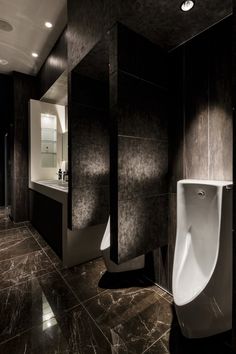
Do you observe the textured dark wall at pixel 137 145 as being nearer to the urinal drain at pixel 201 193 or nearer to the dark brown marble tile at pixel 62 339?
the urinal drain at pixel 201 193

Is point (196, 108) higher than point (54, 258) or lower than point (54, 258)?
higher

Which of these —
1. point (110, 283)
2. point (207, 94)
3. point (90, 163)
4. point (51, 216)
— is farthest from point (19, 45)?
point (110, 283)

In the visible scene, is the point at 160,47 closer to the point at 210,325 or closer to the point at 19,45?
the point at 210,325

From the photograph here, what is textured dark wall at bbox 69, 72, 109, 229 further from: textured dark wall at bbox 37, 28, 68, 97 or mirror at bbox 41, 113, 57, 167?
mirror at bbox 41, 113, 57, 167

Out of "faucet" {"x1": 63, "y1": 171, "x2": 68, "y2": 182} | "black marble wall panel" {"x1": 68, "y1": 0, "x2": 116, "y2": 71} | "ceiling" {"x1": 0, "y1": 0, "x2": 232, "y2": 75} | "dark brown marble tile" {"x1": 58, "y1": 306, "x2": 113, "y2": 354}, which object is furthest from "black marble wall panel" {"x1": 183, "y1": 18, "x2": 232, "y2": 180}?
"faucet" {"x1": 63, "y1": 171, "x2": 68, "y2": 182}

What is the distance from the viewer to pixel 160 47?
1529 mm

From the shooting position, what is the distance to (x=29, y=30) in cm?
246

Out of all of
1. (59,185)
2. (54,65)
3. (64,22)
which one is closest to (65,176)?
(59,185)

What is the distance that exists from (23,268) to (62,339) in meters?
1.15

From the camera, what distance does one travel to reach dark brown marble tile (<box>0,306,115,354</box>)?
1.17m

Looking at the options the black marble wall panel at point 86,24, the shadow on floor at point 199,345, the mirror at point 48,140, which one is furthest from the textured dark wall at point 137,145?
the mirror at point 48,140

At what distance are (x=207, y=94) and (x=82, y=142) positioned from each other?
1229 millimetres

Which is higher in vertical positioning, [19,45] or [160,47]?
[19,45]

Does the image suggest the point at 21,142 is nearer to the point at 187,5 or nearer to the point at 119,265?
the point at 119,265
